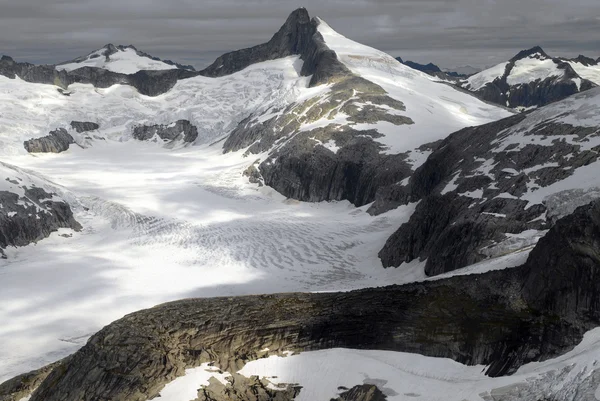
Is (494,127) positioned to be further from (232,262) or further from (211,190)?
(211,190)

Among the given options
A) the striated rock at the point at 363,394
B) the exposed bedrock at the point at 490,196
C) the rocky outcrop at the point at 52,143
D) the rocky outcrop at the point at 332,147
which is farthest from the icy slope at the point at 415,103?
the rocky outcrop at the point at 52,143

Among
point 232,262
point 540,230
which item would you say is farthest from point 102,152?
point 540,230

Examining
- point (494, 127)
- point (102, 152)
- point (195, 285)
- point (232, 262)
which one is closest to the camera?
point (195, 285)

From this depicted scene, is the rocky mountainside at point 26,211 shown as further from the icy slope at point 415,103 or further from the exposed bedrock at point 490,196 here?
the icy slope at point 415,103

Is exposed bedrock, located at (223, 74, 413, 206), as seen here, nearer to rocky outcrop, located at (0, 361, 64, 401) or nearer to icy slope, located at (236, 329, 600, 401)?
icy slope, located at (236, 329, 600, 401)

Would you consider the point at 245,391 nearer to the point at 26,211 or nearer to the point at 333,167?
the point at 26,211
